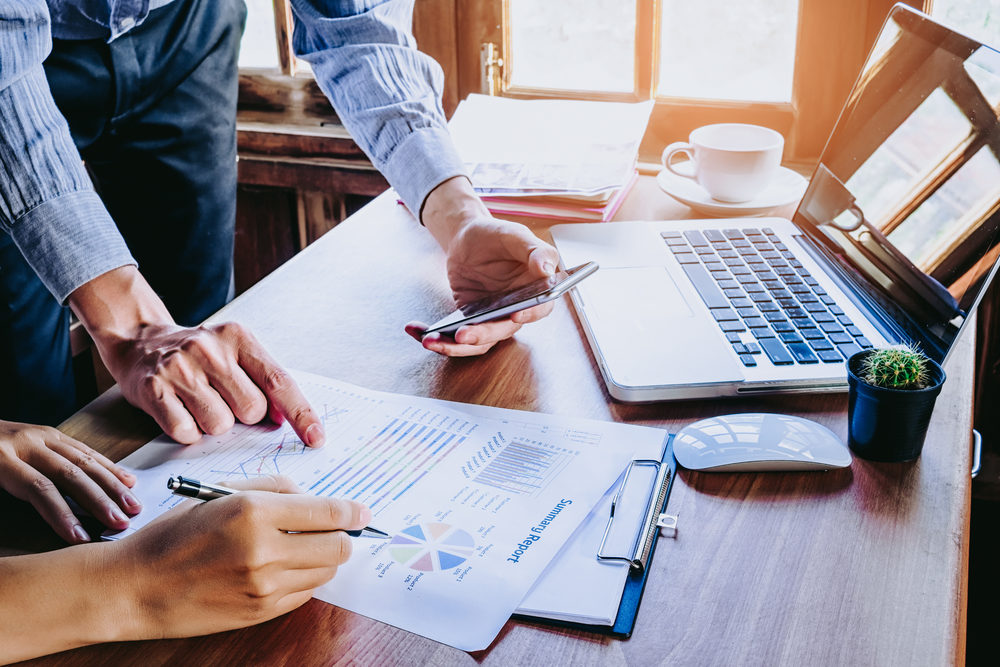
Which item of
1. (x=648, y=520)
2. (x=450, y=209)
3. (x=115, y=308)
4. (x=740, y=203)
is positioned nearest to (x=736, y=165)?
(x=740, y=203)

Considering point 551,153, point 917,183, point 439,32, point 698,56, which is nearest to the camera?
point 917,183

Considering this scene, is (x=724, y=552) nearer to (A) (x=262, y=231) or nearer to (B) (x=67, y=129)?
(B) (x=67, y=129)

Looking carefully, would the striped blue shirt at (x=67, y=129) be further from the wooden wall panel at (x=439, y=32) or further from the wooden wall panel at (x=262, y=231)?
the wooden wall panel at (x=262, y=231)

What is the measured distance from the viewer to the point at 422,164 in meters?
1.11

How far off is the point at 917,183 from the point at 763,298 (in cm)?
20

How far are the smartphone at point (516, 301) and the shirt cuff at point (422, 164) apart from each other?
0.84 ft

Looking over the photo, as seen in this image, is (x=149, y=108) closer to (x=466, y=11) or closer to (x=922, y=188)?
(x=466, y=11)

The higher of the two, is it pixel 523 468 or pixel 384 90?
pixel 384 90

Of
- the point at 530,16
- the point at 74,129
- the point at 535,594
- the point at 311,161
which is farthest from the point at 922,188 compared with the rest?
the point at 311,161

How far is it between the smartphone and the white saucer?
391mm

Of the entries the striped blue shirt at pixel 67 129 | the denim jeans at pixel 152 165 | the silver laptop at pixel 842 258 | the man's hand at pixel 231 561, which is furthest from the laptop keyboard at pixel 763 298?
the denim jeans at pixel 152 165

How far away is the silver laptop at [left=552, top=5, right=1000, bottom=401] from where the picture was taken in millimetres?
782

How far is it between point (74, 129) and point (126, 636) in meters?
0.94

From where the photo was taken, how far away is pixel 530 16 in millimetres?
1693
